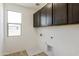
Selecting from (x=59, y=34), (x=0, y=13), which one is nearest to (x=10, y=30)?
(x=0, y=13)

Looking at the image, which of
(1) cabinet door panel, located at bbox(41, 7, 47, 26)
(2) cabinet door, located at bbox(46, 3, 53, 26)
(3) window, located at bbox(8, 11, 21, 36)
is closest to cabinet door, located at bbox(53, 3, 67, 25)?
(2) cabinet door, located at bbox(46, 3, 53, 26)

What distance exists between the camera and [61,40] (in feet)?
6.55

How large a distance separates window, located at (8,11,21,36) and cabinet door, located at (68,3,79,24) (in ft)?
3.05

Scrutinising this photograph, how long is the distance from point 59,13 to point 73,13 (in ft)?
1.09

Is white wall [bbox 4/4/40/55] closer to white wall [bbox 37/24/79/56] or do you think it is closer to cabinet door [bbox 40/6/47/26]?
white wall [bbox 37/24/79/56]

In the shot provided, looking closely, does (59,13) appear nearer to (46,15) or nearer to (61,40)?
(46,15)

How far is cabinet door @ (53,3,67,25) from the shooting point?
134cm

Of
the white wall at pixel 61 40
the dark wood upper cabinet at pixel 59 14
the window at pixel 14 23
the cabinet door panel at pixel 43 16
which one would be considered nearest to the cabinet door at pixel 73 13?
the dark wood upper cabinet at pixel 59 14

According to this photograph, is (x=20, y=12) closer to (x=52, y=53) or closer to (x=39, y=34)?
(x=39, y=34)

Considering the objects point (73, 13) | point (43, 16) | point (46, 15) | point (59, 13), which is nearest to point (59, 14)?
point (59, 13)

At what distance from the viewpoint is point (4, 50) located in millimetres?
1880

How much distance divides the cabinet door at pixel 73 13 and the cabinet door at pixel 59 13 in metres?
0.09

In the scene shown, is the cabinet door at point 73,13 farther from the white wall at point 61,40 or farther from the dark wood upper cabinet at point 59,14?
the white wall at point 61,40

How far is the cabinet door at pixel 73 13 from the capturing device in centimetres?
111
